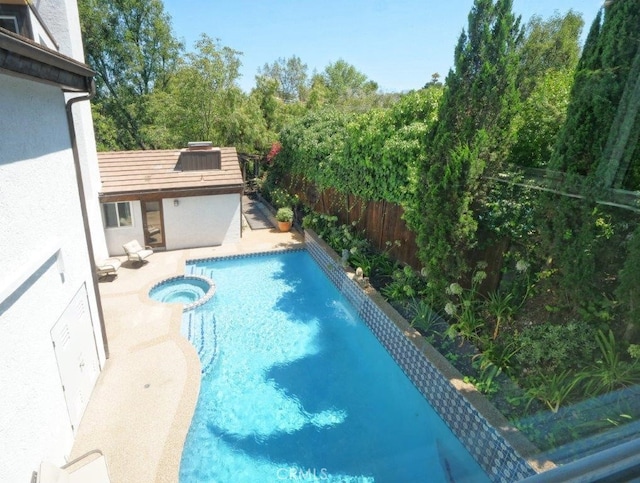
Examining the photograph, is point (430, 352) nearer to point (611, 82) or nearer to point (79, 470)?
point (611, 82)

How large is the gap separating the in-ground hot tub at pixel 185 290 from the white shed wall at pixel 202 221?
3.48 meters

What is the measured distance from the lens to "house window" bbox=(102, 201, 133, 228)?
14879 mm

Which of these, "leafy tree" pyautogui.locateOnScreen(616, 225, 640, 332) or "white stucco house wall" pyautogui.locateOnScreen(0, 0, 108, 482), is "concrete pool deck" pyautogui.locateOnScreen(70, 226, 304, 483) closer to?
"white stucco house wall" pyautogui.locateOnScreen(0, 0, 108, 482)

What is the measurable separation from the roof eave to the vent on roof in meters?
10.2

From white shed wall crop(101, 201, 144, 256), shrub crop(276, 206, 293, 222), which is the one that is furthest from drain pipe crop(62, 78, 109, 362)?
shrub crop(276, 206, 293, 222)

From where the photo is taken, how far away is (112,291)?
12.1 meters

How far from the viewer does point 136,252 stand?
1425 cm

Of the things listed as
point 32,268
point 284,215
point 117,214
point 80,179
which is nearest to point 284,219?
point 284,215

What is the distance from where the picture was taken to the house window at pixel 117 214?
14879mm

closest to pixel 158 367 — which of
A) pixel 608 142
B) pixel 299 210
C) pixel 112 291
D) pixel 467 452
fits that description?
pixel 112 291

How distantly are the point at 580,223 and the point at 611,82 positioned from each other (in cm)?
240

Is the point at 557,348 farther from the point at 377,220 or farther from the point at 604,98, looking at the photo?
the point at 377,220

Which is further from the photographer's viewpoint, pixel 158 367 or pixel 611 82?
pixel 158 367

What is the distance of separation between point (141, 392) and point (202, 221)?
9832 millimetres
